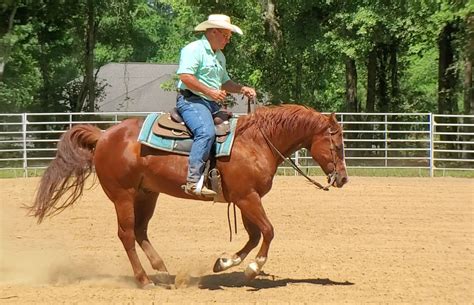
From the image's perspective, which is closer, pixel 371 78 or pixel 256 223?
pixel 256 223

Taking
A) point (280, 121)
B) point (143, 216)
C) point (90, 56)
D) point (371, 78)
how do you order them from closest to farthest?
point (280, 121) < point (143, 216) < point (90, 56) < point (371, 78)

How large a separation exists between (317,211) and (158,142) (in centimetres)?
493

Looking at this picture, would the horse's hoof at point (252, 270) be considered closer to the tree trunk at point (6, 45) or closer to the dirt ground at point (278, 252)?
the dirt ground at point (278, 252)

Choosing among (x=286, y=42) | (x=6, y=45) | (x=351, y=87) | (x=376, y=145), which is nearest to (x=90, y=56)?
(x=6, y=45)

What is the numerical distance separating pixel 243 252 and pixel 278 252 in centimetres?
165

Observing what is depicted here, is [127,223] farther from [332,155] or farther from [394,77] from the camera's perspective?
[394,77]

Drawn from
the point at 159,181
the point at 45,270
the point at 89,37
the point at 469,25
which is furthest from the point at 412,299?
the point at 89,37

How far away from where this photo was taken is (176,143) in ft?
21.3

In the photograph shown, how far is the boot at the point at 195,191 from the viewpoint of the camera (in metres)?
6.28

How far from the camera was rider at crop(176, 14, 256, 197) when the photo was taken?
6.25 m

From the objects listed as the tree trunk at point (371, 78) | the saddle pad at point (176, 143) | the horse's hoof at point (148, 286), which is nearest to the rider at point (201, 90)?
the saddle pad at point (176, 143)

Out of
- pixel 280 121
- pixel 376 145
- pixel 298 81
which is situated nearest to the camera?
pixel 280 121

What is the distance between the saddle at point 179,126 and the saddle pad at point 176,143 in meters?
0.04

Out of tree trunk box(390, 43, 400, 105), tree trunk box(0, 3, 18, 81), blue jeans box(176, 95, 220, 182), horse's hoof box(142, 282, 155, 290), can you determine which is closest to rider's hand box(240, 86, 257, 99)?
blue jeans box(176, 95, 220, 182)
